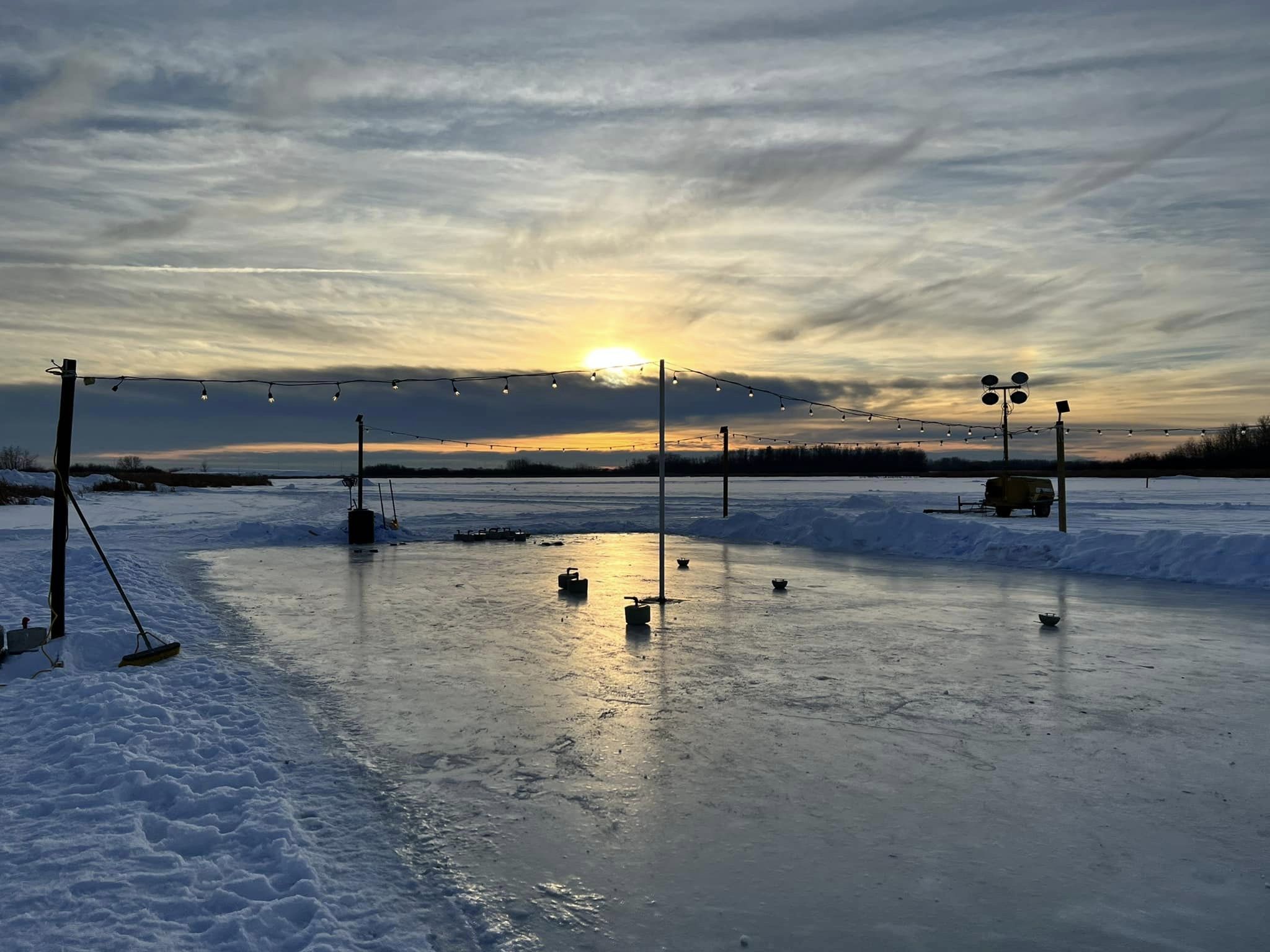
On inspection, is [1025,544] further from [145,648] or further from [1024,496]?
[145,648]

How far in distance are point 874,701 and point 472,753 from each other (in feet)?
12.6

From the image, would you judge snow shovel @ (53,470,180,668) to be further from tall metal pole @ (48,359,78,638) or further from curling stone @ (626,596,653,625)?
curling stone @ (626,596,653,625)

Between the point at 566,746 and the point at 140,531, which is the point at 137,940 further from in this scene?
the point at 140,531

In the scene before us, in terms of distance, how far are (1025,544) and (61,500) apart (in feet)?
66.1

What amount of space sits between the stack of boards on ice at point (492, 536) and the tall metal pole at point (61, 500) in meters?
17.5

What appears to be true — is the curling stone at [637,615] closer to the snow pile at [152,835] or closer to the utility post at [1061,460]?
the snow pile at [152,835]

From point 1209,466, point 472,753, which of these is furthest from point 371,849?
point 1209,466

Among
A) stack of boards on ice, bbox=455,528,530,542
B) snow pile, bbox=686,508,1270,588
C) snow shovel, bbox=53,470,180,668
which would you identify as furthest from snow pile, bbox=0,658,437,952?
stack of boards on ice, bbox=455,528,530,542

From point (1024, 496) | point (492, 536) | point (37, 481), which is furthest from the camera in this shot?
point (37, 481)

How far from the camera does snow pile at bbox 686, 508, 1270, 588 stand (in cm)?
1645

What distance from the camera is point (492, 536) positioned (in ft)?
91.6

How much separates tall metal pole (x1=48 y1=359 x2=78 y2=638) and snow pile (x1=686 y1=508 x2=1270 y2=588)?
19069mm

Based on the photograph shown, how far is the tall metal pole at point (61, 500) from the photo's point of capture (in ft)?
30.9

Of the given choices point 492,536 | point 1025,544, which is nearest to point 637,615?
point 1025,544
